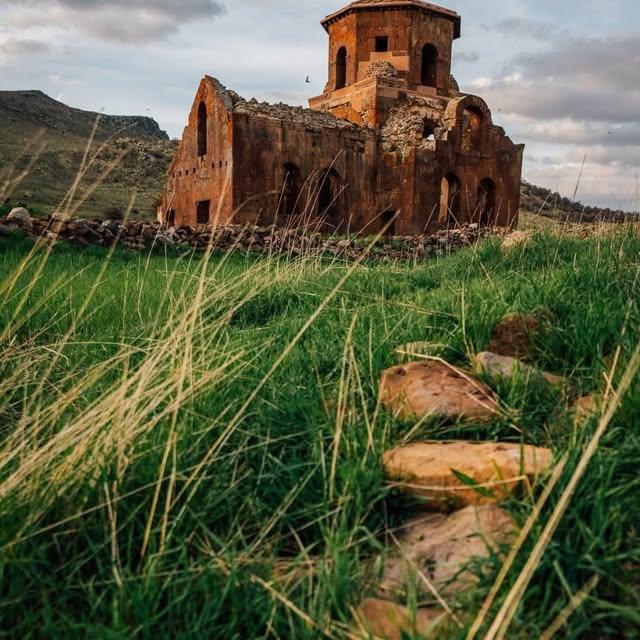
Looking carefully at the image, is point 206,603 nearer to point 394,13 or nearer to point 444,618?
point 444,618

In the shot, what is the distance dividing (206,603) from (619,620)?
984mm

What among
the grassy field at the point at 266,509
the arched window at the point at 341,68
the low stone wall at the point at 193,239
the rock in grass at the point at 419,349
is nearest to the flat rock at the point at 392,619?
the grassy field at the point at 266,509

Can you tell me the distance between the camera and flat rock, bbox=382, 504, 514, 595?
1.59 metres

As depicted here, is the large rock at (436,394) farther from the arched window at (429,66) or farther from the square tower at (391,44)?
the arched window at (429,66)

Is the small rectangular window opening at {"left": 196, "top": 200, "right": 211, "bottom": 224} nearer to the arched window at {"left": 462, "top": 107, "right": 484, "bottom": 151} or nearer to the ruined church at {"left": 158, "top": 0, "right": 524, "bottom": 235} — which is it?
the ruined church at {"left": 158, "top": 0, "right": 524, "bottom": 235}

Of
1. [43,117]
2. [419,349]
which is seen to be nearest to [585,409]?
[419,349]

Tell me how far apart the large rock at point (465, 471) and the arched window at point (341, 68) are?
22451 mm

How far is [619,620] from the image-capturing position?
1438mm

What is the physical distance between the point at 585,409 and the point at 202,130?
1506 centimetres

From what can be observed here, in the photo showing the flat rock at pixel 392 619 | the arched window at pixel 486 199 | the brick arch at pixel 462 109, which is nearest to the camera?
the flat rock at pixel 392 619

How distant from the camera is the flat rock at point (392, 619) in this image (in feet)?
4.70

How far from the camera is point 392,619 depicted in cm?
146

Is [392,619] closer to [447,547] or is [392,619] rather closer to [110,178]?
[447,547]

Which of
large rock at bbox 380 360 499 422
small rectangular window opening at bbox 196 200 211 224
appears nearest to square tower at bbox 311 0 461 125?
small rectangular window opening at bbox 196 200 211 224
